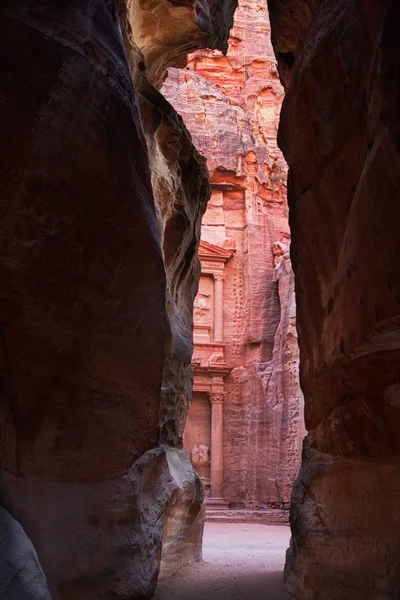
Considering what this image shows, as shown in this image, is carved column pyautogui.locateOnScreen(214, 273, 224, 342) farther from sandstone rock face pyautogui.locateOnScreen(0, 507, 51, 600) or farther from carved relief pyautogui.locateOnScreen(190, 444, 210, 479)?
sandstone rock face pyautogui.locateOnScreen(0, 507, 51, 600)

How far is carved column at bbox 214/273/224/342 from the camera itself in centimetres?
2652

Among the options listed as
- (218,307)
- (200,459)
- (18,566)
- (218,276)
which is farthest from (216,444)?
(18,566)

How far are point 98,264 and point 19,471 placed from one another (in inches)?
65.1

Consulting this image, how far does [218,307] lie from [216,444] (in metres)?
5.79

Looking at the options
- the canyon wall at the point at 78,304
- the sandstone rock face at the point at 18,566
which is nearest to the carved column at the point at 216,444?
the canyon wall at the point at 78,304

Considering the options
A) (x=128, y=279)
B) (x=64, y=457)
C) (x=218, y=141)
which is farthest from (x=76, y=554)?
(x=218, y=141)

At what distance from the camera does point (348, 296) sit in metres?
5.15

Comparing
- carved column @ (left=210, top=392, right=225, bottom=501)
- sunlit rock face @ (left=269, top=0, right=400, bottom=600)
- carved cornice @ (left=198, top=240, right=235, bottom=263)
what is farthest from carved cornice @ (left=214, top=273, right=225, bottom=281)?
sunlit rock face @ (left=269, top=0, right=400, bottom=600)

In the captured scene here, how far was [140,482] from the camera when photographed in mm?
5371

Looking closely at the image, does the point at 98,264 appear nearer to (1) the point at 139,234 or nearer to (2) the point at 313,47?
Result: (1) the point at 139,234

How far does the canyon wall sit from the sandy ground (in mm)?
1366

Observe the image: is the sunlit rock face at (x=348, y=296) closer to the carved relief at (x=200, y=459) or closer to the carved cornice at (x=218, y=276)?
the carved relief at (x=200, y=459)

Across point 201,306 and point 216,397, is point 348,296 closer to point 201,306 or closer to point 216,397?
point 216,397

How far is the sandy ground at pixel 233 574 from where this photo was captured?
21.4 ft
